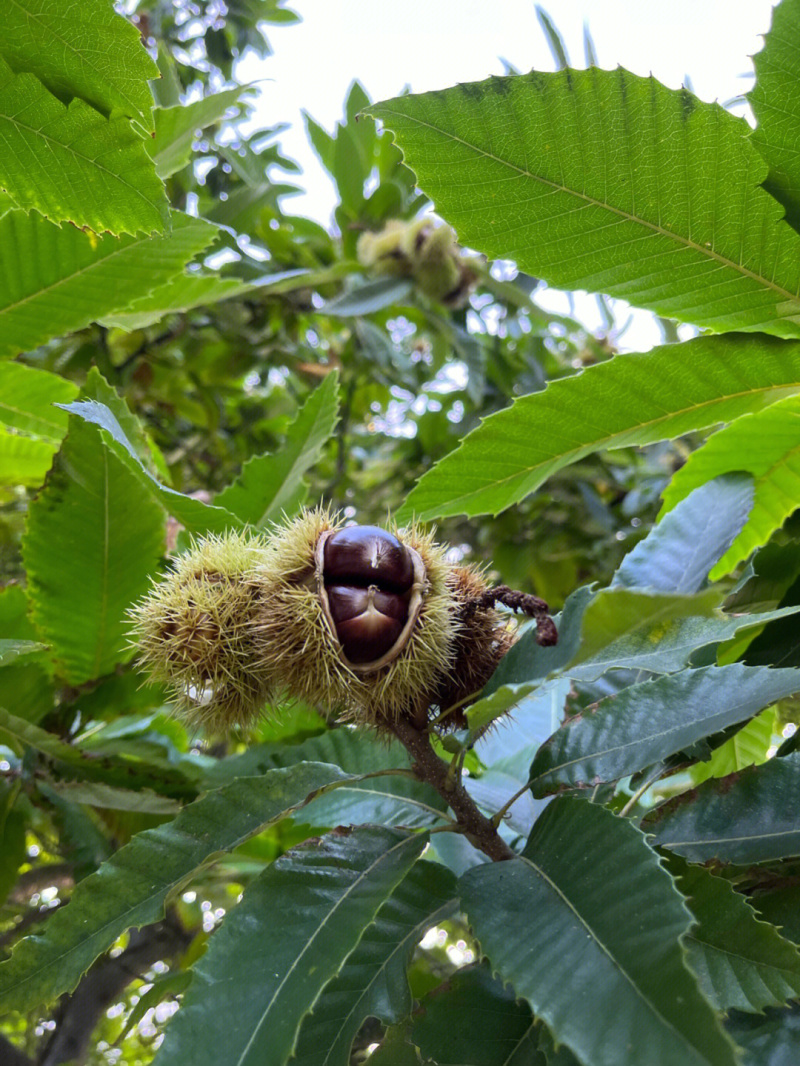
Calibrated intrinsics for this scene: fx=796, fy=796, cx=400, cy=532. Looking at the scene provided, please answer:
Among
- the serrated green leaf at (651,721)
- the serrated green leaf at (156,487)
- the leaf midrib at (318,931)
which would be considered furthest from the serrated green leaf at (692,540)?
the serrated green leaf at (156,487)

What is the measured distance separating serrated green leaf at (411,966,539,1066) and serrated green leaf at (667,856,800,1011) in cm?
19

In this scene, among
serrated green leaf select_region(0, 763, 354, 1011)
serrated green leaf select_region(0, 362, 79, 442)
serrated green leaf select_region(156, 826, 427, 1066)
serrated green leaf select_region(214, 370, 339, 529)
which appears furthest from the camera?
serrated green leaf select_region(0, 362, 79, 442)

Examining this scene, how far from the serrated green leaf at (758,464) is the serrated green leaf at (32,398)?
1.04 meters

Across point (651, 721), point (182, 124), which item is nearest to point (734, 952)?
point (651, 721)

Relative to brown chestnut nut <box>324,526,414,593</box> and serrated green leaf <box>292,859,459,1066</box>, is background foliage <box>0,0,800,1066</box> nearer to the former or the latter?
serrated green leaf <box>292,859,459,1066</box>

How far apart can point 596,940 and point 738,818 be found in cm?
30

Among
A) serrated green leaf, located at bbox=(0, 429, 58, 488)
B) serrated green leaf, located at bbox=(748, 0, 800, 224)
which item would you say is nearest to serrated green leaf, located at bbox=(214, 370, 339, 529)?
serrated green leaf, located at bbox=(0, 429, 58, 488)

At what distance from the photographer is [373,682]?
0.80 m

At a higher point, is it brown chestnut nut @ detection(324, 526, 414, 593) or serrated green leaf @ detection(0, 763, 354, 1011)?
brown chestnut nut @ detection(324, 526, 414, 593)

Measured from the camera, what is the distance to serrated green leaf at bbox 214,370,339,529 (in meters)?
1.24

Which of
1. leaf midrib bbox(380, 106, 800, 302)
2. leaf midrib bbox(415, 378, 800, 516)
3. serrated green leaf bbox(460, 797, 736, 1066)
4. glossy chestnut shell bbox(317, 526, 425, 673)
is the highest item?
leaf midrib bbox(380, 106, 800, 302)

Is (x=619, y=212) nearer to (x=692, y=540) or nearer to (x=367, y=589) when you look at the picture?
(x=692, y=540)

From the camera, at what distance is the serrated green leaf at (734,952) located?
636 mm

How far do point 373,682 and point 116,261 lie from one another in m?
0.91
